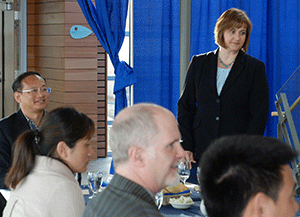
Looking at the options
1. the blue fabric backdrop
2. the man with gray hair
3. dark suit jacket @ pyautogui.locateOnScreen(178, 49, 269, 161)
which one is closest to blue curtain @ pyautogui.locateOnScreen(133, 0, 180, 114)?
the blue fabric backdrop

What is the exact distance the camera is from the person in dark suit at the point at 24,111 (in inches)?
109

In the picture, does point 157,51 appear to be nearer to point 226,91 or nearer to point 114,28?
point 114,28

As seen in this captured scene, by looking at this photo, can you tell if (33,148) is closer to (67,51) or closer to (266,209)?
(266,209)

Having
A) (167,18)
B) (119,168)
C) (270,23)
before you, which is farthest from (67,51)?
(119,168)

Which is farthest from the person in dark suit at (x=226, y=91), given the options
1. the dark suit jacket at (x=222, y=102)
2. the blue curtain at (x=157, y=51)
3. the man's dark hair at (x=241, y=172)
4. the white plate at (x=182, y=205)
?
the man's dark hair at (x=241, y=172)

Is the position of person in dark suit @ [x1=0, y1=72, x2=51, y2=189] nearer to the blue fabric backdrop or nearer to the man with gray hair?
the man with gray hair

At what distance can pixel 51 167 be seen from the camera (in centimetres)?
170

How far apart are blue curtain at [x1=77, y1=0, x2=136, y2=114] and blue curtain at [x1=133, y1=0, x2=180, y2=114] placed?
13cm

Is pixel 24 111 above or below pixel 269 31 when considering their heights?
below

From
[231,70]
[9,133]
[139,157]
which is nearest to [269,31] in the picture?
[231,70]

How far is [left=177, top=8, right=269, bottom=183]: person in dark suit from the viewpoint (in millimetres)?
2877

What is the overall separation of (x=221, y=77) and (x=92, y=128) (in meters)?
1.34

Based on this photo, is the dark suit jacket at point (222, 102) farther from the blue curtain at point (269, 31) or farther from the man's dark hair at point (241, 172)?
the man's dark hair at point (241, 172)

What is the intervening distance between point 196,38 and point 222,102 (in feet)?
6.07
